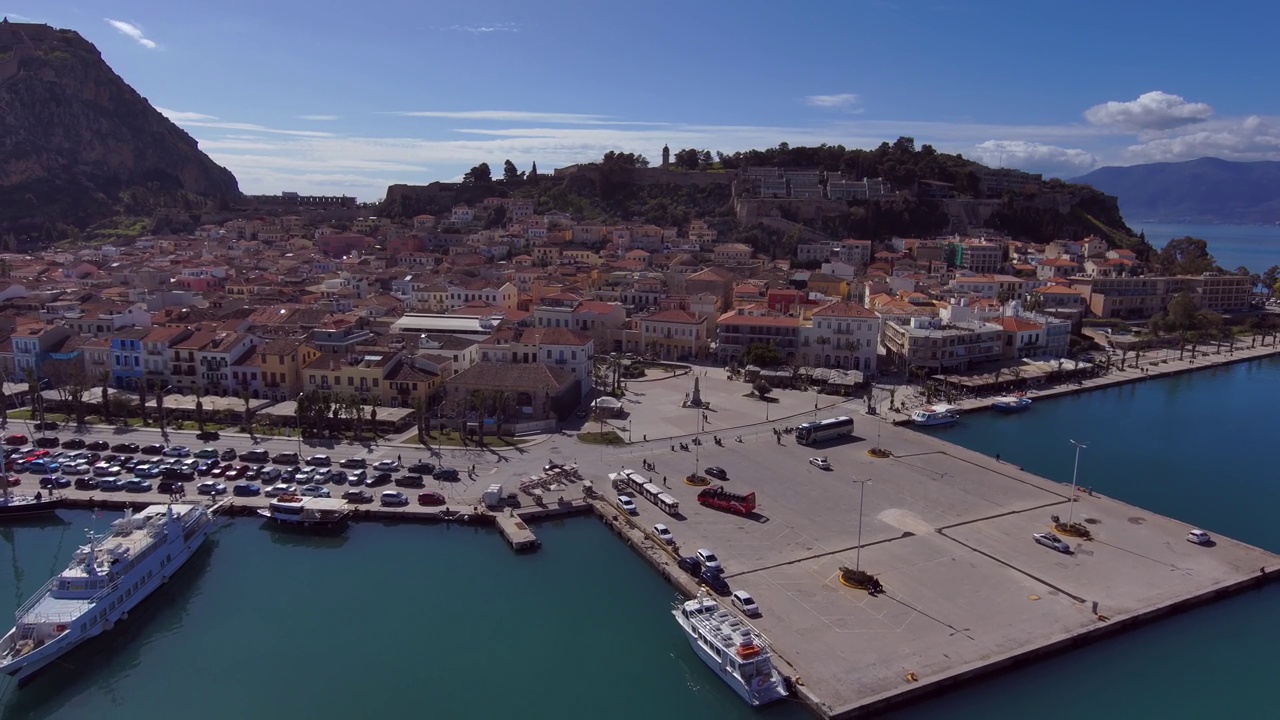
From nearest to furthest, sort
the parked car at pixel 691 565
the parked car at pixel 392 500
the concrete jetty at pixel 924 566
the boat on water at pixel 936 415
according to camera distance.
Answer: the concrete jetty at pixel 924 566, the parked car at pixel 691 565, the parked car at pixel 392 500, the boat on water at pixel 936 415

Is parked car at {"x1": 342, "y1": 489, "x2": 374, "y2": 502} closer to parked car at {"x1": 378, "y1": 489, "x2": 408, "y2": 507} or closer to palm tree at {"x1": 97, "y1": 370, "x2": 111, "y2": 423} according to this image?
parked car at {"x1": 378, "y1": 489, "x2": 408, "y2": 507}

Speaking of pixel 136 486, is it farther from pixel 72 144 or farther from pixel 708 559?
pixel 72 144

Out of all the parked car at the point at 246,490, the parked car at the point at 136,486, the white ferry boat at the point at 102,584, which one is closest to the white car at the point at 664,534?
the parked car at the point at 246,490

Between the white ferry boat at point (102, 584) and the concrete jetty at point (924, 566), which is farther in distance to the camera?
the white ferry boat at point (102, 584)

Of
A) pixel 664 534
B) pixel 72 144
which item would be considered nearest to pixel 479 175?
pixel 72 144

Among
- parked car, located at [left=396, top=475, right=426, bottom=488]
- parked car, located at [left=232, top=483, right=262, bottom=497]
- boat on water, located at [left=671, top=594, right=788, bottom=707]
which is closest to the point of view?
boat on water, located at [left=671, top=594, right=788, bottom=707]

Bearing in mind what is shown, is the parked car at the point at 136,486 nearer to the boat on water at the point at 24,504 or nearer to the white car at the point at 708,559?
the boat on water at the point at 24,504

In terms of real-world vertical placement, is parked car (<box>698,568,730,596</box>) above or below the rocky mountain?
below

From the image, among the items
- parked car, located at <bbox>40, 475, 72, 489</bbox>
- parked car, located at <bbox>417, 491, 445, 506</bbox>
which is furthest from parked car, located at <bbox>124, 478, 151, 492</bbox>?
parked car, located at <bbox>417, 491, 445, 506</bbox>
